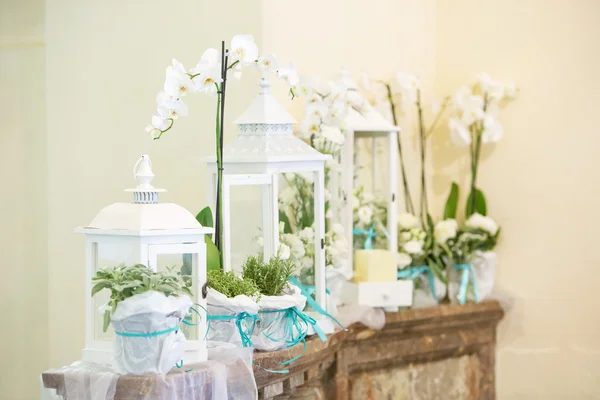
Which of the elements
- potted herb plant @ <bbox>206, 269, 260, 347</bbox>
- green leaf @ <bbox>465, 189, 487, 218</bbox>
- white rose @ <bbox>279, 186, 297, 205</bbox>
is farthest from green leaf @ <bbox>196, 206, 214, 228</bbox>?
green leaf @ <bbox>465, 189, 487, 218</bbox>

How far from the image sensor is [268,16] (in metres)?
3.05

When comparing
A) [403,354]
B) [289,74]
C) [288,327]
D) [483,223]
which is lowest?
[403,354]

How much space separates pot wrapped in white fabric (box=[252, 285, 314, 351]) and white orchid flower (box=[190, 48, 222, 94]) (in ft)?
1.84

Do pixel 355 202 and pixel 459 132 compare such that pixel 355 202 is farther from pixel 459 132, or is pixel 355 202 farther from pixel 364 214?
pixel 459 132

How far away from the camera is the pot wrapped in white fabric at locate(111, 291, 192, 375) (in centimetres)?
179

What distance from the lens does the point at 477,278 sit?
3.42 metres

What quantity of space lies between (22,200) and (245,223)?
0.83 meters

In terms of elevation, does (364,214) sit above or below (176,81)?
below

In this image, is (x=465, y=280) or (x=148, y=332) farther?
(x=465, y=280)

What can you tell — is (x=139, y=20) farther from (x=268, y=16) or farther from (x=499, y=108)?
(x=499, y=108)

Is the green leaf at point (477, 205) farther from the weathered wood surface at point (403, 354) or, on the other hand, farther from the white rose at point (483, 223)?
the weathered wood surface at point (403, 354)

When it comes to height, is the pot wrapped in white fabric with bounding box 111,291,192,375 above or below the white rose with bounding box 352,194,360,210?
below

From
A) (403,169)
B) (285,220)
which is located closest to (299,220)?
(285,220)

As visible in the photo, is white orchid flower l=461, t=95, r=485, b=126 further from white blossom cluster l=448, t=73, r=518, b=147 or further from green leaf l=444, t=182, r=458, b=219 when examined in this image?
green leaf l=444, t=182, r=458, b=219
